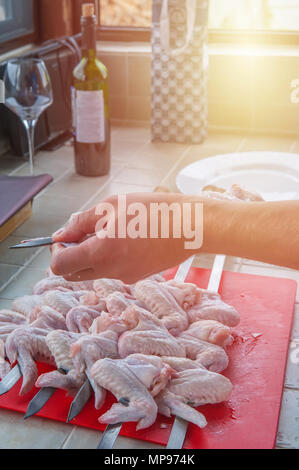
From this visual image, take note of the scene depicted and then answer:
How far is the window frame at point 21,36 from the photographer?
2.15 m

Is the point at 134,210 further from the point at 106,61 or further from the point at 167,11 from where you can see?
the point at 106,61

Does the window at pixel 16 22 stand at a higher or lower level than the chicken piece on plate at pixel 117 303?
higher

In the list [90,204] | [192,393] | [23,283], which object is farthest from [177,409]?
[90,204]

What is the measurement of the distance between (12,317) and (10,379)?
18 cm

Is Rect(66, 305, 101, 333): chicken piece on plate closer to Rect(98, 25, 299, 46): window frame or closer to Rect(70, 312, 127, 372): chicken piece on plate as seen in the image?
Rect(70, 312, 127, 372): chicken piece on plate

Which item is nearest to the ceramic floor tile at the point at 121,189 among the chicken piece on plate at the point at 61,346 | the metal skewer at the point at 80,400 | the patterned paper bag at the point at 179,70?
the patterned paper bag at the point at 179,70

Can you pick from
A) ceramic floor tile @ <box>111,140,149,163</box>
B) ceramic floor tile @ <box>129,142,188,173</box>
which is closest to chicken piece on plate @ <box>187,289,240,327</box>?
ceramic floor tile @ <box>129,142,188,173</box>

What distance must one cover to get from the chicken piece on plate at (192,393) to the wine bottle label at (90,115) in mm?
970

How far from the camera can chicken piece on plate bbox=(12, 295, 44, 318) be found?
1155 millimetres

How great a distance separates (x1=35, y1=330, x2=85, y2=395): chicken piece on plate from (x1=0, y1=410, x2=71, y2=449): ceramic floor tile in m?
0.06

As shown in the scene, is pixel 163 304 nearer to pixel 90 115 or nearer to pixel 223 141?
pixel 90 115

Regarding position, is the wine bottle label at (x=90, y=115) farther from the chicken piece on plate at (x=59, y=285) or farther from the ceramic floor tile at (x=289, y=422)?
the ceramic floor tile at (x=289, y=422)

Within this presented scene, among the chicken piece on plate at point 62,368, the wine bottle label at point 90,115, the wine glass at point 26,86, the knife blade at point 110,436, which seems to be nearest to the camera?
the knife blade at point 110,436
